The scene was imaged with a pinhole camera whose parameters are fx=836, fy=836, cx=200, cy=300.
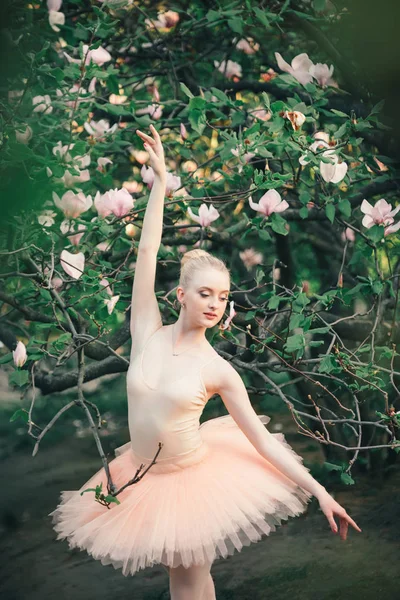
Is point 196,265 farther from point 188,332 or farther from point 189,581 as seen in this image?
point 189,581

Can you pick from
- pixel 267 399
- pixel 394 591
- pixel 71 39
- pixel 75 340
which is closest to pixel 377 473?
pixel 394 591

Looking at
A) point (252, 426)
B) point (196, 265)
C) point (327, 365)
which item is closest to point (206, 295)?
point (196, 265)

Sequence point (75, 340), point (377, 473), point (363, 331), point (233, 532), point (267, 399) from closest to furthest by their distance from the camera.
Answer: point (233, 532), point (75, 340), point (363, 331), point (377, 473), point (267, 399)

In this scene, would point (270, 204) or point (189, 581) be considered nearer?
point (189, 581)

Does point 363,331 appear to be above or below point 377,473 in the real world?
above

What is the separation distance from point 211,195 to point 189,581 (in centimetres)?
161

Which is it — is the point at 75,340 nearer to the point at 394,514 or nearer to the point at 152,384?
the point at 152,384

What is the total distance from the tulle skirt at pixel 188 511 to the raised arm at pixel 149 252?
13.1 inches

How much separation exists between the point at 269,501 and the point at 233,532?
0.12 metres

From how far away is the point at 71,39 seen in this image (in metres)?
2.88

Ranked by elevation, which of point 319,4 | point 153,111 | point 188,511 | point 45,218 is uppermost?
point 319,4

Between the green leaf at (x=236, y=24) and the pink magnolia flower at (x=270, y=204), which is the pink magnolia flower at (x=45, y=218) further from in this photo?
the green leaf at (x=236, y=24)

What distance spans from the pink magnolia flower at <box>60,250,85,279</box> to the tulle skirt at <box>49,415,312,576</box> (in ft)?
1.97

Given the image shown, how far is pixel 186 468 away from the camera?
207cm
